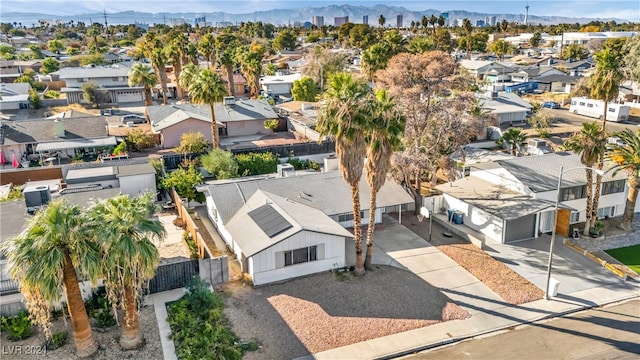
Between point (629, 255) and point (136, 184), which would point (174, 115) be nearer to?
point (136, 184)

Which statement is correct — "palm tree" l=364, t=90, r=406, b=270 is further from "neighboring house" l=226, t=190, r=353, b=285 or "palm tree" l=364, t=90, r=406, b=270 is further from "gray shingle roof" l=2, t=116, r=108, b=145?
"gray shingle roof" l=2, t=116, r=108, b=145

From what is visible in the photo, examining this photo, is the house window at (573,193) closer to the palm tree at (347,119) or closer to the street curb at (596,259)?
the street curb at (596,259)

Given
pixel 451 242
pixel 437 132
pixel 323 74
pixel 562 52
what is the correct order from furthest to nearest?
pixel 562 52 → pixel 323 74 → pixel 437 132 → pixel 451 242

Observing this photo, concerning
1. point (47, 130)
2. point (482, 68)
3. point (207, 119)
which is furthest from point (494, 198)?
point (482, 68)

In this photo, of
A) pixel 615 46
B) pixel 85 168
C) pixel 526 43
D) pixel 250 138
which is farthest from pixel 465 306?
pixel 526 43

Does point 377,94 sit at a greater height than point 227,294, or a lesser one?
greater

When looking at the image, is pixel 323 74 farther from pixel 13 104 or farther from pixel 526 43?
pixel 526 43

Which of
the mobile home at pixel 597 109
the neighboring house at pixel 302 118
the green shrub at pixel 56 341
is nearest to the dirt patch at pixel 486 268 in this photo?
the green shrub at pixel 56 341
